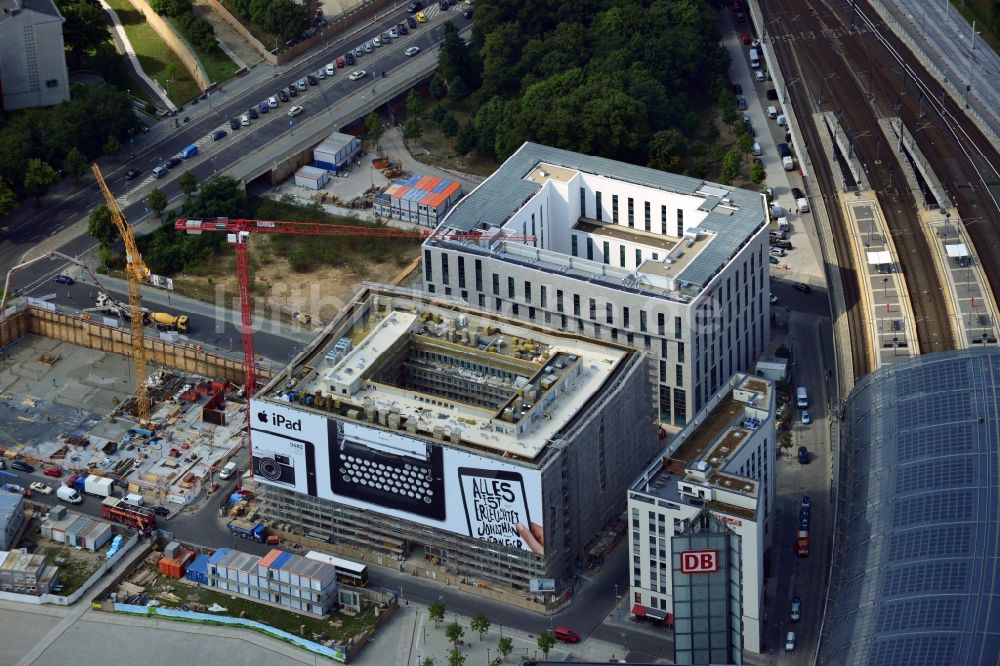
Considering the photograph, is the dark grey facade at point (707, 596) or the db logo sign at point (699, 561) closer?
the db logo sign at point (699, 561)

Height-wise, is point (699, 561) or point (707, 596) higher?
point (699, 561)

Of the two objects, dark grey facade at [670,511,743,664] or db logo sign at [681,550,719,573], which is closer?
db logo sign at [681,550,719,573]

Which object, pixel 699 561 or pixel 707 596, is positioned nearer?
pixel 699 561
